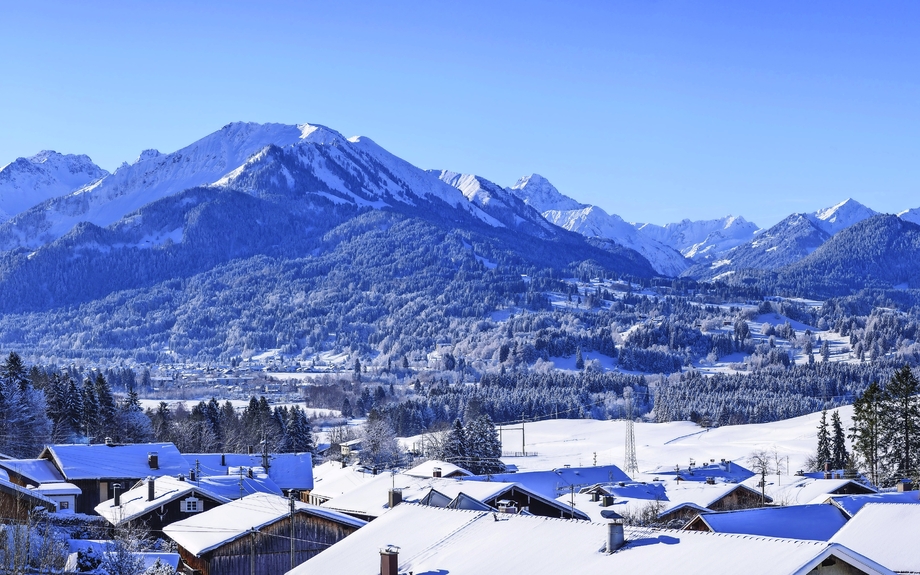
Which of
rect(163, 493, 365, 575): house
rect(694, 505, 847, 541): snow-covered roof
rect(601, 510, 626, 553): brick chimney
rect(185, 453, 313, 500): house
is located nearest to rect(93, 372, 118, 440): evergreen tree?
rect(185, 453, 313, 500): house

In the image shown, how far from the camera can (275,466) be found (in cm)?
7238

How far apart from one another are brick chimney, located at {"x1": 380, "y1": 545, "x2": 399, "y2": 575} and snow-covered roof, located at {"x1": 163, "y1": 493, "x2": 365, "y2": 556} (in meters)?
14.0

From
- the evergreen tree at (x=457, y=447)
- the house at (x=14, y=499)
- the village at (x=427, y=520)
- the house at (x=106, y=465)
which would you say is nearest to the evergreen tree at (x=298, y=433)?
the evergreen tree at (x=457, y=447)

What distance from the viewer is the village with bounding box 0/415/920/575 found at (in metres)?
26.3

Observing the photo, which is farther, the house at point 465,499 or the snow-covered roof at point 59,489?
the snow-covered roof at point 59,489

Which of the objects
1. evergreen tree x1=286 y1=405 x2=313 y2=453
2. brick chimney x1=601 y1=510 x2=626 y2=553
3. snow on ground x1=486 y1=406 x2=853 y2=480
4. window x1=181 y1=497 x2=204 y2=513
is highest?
brick chimney x1=601 y1=510 x2=626 y2=553

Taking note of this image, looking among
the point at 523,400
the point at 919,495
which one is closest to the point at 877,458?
the point at 919,495

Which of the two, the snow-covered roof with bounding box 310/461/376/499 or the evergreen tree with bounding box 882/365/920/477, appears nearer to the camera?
the snow-covered roof with bounding box 310/461/376/499

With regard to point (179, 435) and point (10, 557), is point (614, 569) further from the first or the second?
point (179, 435)

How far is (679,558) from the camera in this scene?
2464 cm

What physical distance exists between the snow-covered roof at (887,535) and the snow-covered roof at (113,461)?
4224 cm

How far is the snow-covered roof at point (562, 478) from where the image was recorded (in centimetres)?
7262

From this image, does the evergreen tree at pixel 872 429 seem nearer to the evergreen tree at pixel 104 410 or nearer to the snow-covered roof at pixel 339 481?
the snow-covered roof at pixel 339 481

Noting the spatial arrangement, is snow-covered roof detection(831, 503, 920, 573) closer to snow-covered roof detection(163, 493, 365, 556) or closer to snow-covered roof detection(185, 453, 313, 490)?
snow-covered roof detection(163, 493, 365, 556)
